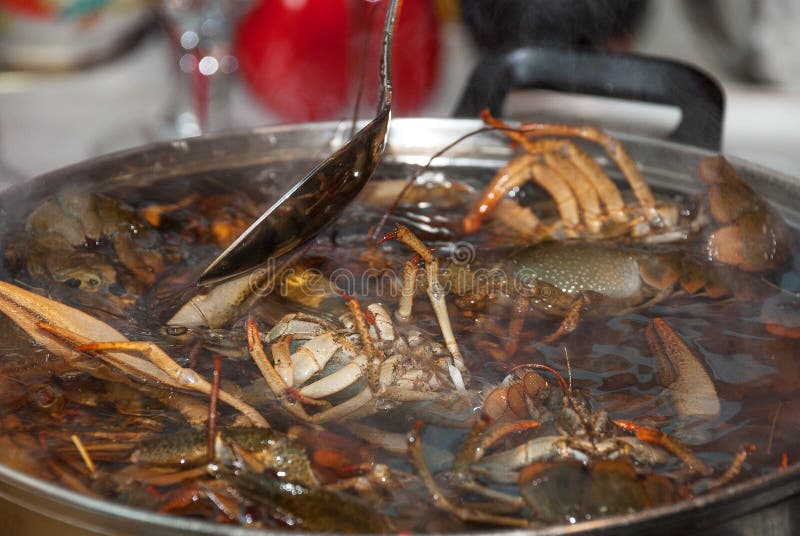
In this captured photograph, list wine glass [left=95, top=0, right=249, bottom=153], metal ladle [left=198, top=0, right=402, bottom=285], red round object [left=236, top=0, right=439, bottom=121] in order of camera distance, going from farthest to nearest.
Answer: red round object [left=236, top=0, right=439, bottom=121] → wine glass [left=95, top=0, right=249, bottom=153] → metal ladle [left=198, top=0, right=402, bottom=285]

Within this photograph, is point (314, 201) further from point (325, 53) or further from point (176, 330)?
point (325, 53)

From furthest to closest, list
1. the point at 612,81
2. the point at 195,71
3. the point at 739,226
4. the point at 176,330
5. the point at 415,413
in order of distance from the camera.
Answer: the point at 195,71, the point at 612,81, the point at 739,226, the point at 176,330, the point at 415,413

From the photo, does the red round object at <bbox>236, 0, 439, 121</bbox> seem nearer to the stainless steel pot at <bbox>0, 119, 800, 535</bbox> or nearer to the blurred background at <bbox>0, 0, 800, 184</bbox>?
the blurred background at <bbox>0, 0, 800, 184</bbox>

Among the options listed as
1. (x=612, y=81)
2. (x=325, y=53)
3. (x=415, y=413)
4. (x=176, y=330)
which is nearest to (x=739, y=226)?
(x=612, y=81)

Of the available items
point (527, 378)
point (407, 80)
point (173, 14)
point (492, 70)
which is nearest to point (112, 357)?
point (527, 378)

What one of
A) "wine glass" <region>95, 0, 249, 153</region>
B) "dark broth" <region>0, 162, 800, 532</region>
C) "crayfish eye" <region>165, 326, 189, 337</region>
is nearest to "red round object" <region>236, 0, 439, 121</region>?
"wine glass" <region>95, 0, 249, 153</region>

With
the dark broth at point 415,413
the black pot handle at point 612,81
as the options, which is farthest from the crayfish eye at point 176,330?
the black pot handle at point 612,81
